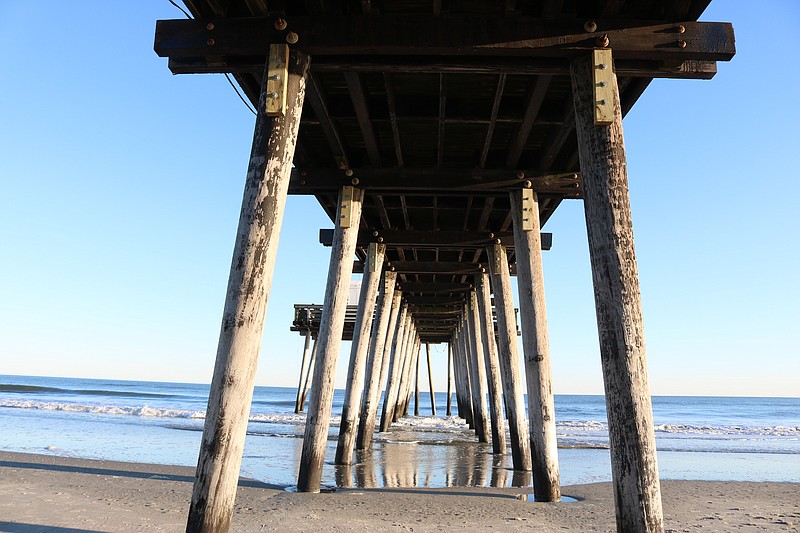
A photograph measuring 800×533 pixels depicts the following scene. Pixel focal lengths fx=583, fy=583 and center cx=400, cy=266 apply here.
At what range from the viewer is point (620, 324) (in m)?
3.92

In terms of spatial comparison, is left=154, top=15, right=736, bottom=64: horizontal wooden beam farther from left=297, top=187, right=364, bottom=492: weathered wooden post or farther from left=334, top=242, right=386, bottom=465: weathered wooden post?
left=334, top=242, right=386, bottom=465: weathered wooden post

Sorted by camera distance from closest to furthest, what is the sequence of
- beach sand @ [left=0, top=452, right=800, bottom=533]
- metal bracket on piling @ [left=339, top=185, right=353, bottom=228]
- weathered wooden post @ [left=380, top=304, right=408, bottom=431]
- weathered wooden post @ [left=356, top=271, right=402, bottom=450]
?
1. beach sand @ [left=0, top=452, right=800, bottom=533]
2. metal bracket on piling @ [left=339, top=185, right=353, bottom=228]
3. weathered wooden post @ [left=356, top=271, right=402, bottom=450]
4. weathered wooden post @ [left=380, top=304, right=408, bottom=431]

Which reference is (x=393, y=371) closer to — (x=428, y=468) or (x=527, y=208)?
(x=428, y=468)

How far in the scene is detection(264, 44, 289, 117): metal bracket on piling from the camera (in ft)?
14.5

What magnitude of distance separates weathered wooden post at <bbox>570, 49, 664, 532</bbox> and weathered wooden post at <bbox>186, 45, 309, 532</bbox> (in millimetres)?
2291

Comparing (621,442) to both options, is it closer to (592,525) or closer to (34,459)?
(592,525)

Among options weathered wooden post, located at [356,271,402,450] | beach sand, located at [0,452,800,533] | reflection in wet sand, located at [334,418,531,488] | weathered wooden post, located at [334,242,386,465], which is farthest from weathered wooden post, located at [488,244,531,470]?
weathered wooden post, located at [356,271,402,450]

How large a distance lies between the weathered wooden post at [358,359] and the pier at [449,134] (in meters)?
2.43

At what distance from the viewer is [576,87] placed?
15.5 ft

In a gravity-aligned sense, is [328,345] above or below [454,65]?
below

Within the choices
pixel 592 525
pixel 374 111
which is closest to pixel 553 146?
pixel 374 111

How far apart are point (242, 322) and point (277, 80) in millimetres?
1945

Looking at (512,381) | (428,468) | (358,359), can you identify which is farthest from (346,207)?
(428,468)

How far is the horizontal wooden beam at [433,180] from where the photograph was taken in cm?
788
